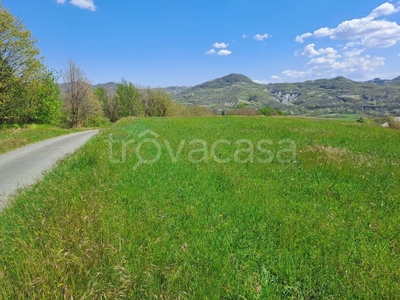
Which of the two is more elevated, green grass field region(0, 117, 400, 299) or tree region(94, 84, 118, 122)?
tree region(94, 84, 118, 122)

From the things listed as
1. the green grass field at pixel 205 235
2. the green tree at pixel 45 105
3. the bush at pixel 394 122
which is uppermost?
the green tree at pixel 45 105

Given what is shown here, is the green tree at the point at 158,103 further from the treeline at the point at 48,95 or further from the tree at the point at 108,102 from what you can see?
the tree at the point at 108,102

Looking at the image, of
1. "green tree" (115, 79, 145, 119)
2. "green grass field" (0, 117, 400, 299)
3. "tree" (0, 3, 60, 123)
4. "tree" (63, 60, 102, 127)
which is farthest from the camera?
"green tree" (115, 79, 145, 119)

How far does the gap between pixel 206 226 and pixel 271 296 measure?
5.85 ft

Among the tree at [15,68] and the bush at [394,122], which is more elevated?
the tree at [15,68]

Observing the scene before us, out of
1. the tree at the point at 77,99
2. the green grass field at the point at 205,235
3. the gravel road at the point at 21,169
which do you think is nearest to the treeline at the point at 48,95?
the tree at the point at 77,99

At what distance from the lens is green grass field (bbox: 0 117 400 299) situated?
120 inches

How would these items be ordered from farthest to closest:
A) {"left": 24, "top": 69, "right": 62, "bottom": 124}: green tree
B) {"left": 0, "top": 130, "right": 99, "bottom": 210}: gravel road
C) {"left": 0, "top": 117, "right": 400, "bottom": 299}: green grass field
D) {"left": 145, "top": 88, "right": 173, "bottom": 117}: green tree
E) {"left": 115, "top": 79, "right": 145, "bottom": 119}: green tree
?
{"left": 145, "top": 88, "right": 173, "bottom": 117}: green tree, {"left": 115, "top": 79, "right": 145, "bottom": 119}: green tree, {"left": 24, "top": 69, "right": 62, "bottom": 124}: green tree, {"left": 0, "top": 130, "right": 99, "bottom": 210}: gravel road, {"left": 0, "top": 117, "right": 400, "bottom": 299}: green grass field

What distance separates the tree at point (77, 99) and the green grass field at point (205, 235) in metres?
53.3

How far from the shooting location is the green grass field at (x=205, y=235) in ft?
10.0

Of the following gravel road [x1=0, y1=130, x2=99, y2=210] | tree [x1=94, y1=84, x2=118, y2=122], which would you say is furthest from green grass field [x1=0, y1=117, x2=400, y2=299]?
tree [x1=94, y1=84, x2=118, y2=122]

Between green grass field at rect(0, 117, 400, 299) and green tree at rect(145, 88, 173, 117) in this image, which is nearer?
green grass field at rect(0, 117, 400, 299)

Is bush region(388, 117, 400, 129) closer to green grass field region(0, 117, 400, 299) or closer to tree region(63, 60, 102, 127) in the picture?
green grass field region(0, 117, 400, 299)

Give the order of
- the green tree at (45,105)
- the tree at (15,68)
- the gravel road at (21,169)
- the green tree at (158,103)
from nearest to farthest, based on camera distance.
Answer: the gravel road at (21,169) < the tree at (15,68) < the green tree at (45,105) < the green tree at (158,103)
